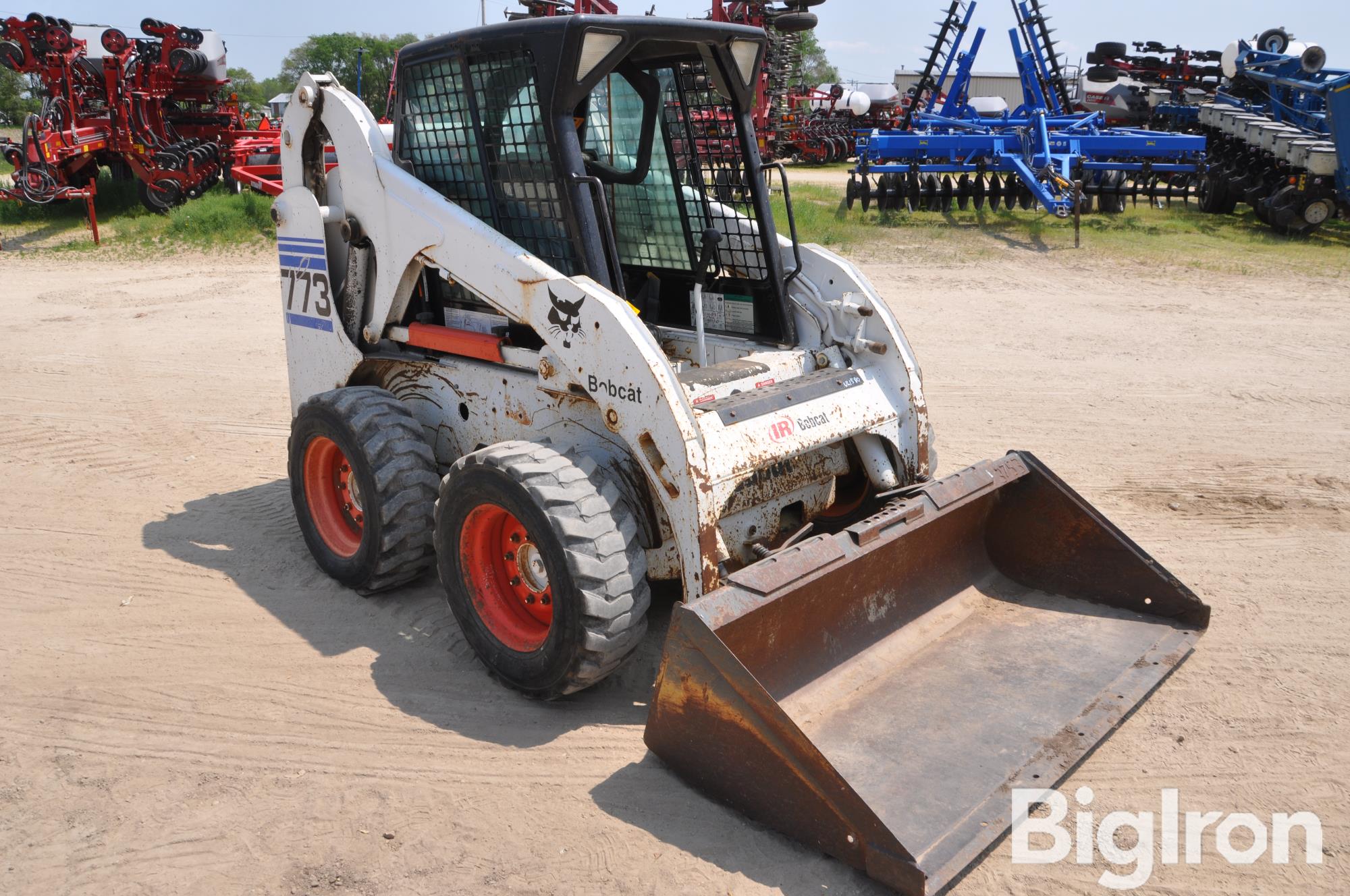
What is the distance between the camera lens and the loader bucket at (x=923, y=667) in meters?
2.87

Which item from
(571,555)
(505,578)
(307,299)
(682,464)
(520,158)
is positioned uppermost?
(520,158)

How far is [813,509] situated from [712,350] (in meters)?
0.94

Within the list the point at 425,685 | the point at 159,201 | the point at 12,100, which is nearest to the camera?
the point at 425,685

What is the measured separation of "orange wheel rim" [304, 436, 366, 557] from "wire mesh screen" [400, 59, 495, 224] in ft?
4.23

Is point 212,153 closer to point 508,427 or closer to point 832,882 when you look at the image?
point 508,427

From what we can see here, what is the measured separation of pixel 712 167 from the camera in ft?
15.5

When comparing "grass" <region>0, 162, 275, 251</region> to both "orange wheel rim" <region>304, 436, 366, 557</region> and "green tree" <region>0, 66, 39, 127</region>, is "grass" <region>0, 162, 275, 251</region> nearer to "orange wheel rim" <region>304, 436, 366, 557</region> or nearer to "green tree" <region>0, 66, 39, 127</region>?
"orange wheel rim" <region>304, 436, 366, 557</region>

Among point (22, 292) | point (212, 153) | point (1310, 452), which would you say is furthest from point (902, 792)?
point (212, 153)

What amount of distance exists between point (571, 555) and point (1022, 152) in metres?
14.7

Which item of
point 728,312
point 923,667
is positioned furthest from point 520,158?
point 923,667

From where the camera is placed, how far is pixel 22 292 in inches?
477

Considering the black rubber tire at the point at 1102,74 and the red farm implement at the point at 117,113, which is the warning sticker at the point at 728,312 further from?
the black rubber tire at the point at 1102,74

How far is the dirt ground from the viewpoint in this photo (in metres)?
2.92

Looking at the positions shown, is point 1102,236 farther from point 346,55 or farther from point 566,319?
point 346,55
